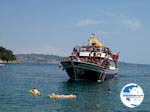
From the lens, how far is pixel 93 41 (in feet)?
285

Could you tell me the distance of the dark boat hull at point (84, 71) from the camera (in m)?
69.1

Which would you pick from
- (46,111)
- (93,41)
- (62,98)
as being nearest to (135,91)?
(46,111)

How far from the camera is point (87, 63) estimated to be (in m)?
68.6

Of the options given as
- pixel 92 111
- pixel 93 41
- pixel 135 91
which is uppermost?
pixel 93 41

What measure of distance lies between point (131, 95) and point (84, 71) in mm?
63531

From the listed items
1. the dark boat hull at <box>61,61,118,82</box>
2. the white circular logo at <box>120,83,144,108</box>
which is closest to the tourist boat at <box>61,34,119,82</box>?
the dark boat hull at <box>61,61,118,82</box>

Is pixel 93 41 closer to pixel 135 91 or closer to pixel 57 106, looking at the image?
pixel 57 106

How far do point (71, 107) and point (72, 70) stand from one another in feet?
121

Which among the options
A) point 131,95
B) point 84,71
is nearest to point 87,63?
point 84,71

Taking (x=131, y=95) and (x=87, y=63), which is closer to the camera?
(x=131, y=95)

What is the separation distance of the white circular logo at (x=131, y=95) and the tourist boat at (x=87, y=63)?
61674 millimetres

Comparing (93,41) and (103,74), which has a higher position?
(93,41)

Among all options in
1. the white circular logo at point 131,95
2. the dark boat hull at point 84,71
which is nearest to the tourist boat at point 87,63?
the dark boat hull at point 84,71

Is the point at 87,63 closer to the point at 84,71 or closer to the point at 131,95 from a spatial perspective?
the point at 84,71
